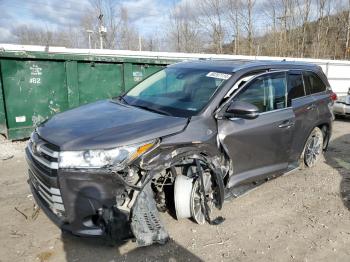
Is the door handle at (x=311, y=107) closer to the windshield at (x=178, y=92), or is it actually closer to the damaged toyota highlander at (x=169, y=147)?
the damaged toyota highlander at (x=169, y=147)

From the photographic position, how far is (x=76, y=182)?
2650 millimetres

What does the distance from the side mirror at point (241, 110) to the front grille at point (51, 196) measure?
1.86 m

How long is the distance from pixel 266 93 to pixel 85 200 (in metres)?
2.58

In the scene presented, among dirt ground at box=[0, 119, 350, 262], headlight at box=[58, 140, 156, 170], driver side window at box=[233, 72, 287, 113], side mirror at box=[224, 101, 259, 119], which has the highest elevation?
driver side window at box=[233, 72, 287, 113]

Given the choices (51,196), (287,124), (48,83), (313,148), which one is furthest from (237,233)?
(48,83)

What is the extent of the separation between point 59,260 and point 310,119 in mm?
3912

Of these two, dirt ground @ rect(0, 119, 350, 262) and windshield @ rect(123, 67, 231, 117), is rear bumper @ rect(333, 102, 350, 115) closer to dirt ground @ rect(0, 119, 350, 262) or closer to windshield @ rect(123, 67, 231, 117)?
dirt ground @ rect(0, 119, 350, 262)

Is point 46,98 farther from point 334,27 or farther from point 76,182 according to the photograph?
point 334,27

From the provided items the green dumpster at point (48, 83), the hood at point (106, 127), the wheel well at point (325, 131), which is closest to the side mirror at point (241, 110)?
the hood at point (106, 127)

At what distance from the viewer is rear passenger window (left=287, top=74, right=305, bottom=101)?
14.7 feet

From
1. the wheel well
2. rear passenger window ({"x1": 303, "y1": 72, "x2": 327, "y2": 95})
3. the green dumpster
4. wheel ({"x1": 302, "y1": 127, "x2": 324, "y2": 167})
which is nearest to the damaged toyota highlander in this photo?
rear passenger window ({"x1": 303, "y1": 72, "x2": 327, "y2": 95})

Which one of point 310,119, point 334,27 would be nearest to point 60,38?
point 334,27

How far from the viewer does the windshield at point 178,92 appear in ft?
11.4

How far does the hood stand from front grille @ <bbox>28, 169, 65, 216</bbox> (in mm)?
410
